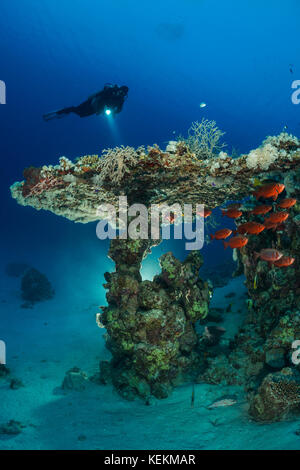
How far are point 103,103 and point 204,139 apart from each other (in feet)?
22.9

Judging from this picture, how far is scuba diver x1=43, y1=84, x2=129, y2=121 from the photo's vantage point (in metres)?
9.73

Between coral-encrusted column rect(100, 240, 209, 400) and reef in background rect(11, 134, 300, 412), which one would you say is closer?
reef in background rect(11, 134, 300, 412)

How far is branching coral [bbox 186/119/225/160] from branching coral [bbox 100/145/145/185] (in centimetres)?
138

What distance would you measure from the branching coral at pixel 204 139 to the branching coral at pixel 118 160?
1377 mm

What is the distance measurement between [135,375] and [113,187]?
4.49 meters

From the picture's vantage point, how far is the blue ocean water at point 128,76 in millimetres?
52312

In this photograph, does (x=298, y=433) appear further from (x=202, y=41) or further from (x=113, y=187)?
(x=202, y=41)

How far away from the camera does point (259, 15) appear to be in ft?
177

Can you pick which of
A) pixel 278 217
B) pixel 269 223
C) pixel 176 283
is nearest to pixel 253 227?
pixel 269 223

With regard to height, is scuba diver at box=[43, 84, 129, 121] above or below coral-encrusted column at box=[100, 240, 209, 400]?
above

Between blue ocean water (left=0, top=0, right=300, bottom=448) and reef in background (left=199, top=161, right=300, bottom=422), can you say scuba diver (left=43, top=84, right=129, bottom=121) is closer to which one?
reef in background (left=199, top=161, right=300, bottom=422)

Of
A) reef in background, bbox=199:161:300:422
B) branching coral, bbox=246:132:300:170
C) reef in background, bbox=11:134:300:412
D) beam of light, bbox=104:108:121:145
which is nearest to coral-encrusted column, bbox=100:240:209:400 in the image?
reef in background, bbox=11:134:300:412

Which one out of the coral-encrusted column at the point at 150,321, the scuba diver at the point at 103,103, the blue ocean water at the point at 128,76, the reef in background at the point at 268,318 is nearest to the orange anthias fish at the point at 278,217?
the reef in background at the point at 268,318

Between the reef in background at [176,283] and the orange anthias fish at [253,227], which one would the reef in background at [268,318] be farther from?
the orange anthias fish at [253,227]
